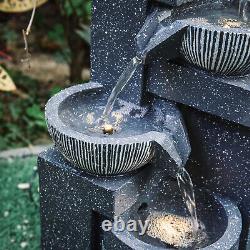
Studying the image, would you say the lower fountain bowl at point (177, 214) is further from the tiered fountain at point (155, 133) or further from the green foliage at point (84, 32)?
the green foliage at point (84, 32)

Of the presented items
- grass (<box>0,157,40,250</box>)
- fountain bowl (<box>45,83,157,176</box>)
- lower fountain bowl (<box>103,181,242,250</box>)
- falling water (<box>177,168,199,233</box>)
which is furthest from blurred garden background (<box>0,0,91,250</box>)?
falling water (<box>177,168,199,233</box>)

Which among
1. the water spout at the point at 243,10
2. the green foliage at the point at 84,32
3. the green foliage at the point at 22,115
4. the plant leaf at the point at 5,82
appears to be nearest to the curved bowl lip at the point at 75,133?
the water spout at the point at 243,10

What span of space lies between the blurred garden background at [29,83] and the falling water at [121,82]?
500 mm

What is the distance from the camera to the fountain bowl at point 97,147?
2336mm

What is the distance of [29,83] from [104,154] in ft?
9.10

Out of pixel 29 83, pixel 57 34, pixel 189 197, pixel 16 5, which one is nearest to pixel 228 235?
pixel 189 197

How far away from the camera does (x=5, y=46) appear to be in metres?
5.36

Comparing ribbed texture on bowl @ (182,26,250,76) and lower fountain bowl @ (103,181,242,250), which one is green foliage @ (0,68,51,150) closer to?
lower fountain bowl @ (103,181,242,250)

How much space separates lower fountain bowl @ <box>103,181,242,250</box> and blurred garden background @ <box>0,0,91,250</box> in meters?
0.87

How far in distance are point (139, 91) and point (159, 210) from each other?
2.07 ft

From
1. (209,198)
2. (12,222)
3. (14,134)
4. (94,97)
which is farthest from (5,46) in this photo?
(209,198)

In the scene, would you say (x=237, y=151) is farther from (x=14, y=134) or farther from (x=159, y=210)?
(x=14, y=134)

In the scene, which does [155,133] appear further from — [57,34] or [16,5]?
[57,34]

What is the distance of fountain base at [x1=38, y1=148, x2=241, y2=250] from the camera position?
246cm
